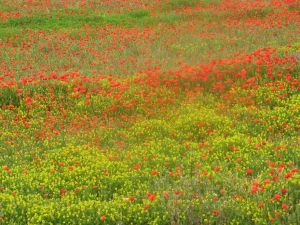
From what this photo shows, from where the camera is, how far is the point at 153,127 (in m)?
10.1

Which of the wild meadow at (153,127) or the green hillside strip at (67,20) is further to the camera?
the green hillside strip at (67,20)

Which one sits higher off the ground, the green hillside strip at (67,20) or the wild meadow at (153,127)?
the green hillside strip at (67,20)

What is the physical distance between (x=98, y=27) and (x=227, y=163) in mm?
14898

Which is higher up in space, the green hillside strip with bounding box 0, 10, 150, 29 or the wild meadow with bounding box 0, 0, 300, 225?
the green hillside strip with bounding box 0, 10, 150, 29

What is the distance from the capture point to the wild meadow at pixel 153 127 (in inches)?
263

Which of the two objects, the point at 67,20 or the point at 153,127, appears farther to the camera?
the point at 67,20

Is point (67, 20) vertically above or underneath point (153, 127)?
above

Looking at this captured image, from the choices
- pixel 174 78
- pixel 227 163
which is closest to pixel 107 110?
pixel 174 78

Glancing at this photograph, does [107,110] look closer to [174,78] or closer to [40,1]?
[174,78]

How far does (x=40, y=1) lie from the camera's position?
2652cm

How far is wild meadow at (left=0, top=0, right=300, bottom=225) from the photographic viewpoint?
6.69 meters

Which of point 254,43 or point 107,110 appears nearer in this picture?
point 107,110

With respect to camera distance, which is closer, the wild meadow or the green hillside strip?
the wild meadow

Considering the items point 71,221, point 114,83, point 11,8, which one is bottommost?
point 71,221
